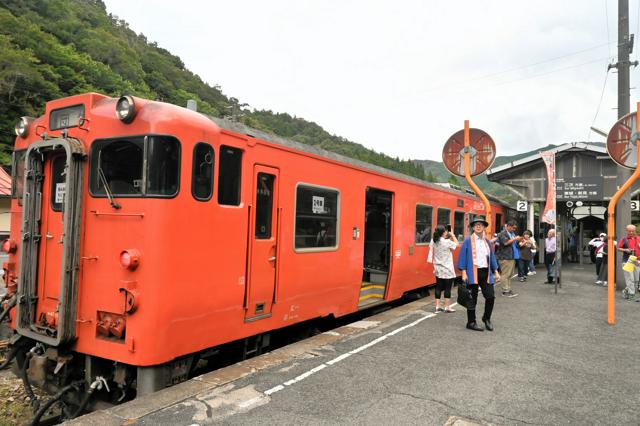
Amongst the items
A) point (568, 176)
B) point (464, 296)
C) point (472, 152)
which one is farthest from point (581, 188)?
point (464, 296)

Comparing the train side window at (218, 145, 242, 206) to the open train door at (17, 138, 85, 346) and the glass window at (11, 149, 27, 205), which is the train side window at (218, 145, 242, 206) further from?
the glass window at (11, 149, 27, 205)

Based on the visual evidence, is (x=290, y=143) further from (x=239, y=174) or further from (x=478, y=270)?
(x=478, y=270)

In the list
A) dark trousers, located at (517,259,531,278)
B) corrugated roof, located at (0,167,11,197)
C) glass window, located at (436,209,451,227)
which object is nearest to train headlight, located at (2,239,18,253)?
glass window, located at (436,209,451,227)

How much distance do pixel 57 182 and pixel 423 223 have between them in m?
6.98

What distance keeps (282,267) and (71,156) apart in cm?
245

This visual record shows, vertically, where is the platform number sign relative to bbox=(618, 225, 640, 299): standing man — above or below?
above

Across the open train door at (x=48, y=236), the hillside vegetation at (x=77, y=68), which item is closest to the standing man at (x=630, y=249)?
the open train door at (x=48, y=236)

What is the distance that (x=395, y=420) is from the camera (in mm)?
3449

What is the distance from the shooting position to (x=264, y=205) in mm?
4957

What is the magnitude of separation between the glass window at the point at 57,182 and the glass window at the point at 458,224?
361 inches

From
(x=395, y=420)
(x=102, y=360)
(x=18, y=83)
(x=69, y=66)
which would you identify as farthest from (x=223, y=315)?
(x=69, y=66)

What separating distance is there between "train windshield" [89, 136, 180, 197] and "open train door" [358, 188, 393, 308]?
469 cm

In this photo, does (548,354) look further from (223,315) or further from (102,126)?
(102,126)

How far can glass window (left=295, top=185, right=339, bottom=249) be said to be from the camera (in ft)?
18.2
